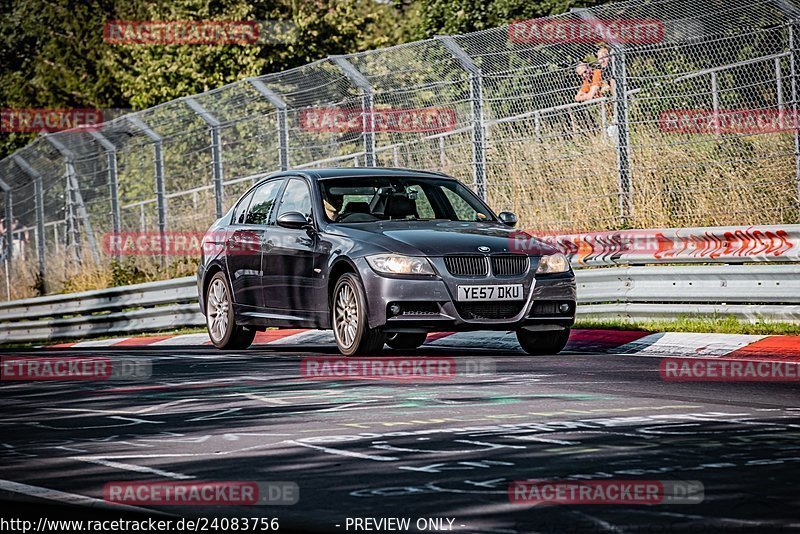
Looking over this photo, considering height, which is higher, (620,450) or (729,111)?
(729,111)

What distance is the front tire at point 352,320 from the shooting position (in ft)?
38.9

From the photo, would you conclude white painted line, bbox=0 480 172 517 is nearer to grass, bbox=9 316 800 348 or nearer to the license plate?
the license plate

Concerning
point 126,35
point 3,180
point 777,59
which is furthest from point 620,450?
point 126,35

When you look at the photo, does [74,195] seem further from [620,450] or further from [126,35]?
[620,450]

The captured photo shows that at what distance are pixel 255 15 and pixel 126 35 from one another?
173 inches

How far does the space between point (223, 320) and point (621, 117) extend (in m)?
4.78

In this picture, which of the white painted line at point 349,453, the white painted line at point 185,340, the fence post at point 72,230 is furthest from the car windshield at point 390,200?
the fence post at point 72,230

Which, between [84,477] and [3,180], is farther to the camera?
[3,180]

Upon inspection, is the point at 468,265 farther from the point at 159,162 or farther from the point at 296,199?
the point at 159,162

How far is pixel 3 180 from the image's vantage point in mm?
29516

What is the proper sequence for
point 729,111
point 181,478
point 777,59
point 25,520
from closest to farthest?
1. point 25,520
2. point 181,478
3. point 777,59
4. point 729,111

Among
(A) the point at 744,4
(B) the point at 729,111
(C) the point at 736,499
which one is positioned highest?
(A) the point at 744,4

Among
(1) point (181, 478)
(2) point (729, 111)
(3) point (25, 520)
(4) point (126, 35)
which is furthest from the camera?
(4) point (126, 35)

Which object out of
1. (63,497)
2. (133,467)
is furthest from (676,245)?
(63,497)
